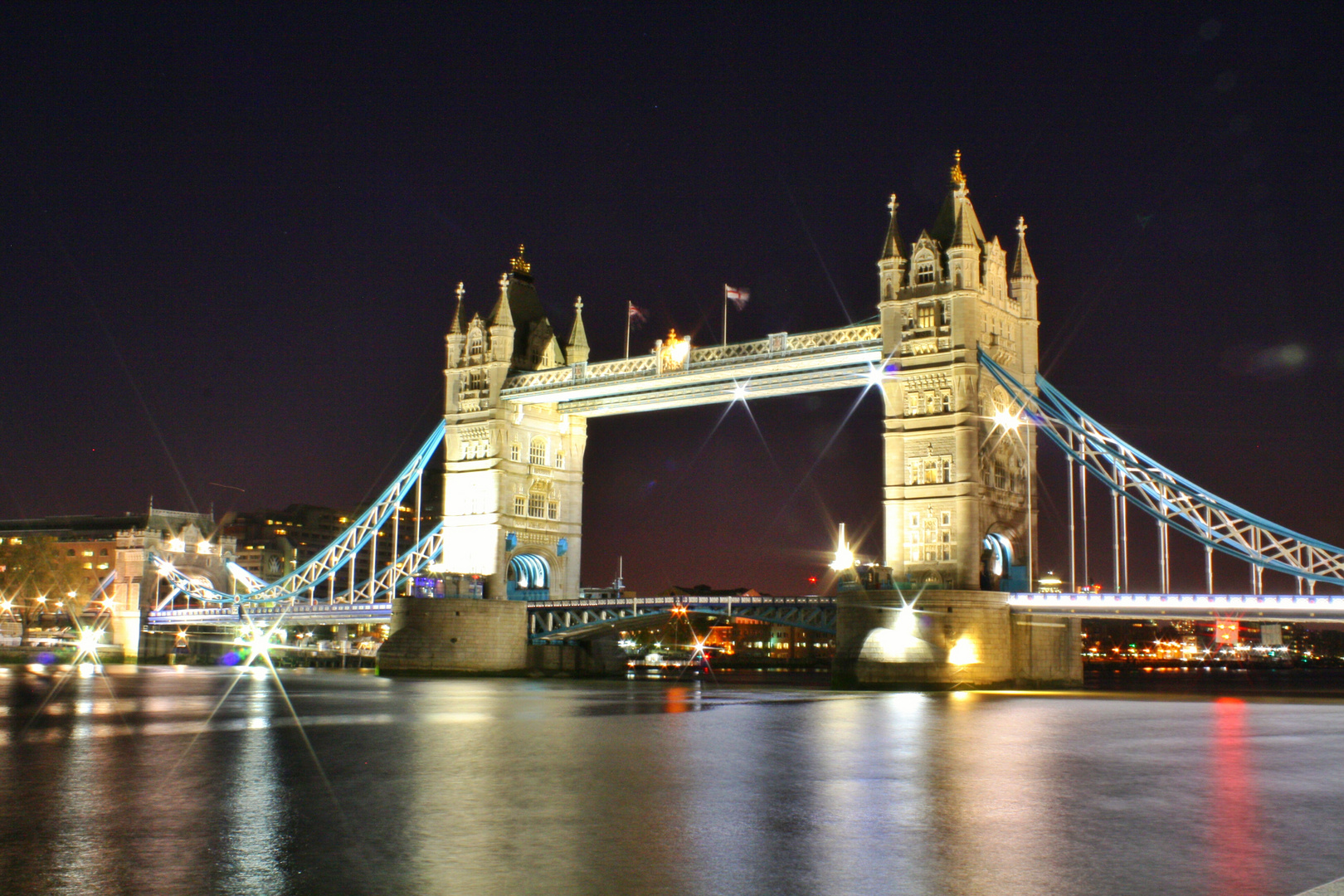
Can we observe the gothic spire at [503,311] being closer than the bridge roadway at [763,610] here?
No

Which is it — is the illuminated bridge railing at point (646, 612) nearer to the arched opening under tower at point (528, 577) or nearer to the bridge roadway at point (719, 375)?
the arched opening under tower at point (528, 577)

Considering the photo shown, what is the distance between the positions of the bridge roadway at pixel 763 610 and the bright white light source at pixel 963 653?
83.5 inches

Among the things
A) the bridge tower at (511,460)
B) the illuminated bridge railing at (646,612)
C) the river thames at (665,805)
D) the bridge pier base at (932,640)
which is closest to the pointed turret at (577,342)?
the bridge tower at (511,460)

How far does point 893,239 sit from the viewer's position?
4931 centimetres

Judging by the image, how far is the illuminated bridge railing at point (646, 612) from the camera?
52.8 m

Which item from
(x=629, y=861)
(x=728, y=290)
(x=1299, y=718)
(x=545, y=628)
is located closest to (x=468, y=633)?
(x=545, y=628)

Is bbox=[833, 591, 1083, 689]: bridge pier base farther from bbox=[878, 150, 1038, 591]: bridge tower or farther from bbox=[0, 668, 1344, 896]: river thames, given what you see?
bbox=[0, 668, 1344, 896]: river thames

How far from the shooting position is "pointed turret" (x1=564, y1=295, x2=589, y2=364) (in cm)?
6619

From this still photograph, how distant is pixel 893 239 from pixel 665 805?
123ft

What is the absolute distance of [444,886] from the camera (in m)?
10.3

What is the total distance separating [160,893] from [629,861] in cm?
391

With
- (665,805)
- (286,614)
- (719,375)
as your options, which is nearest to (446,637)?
(719,375)

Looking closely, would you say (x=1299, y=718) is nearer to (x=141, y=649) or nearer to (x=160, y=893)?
(x=160, y=893)

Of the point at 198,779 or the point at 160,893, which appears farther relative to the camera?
the point at 198,779
